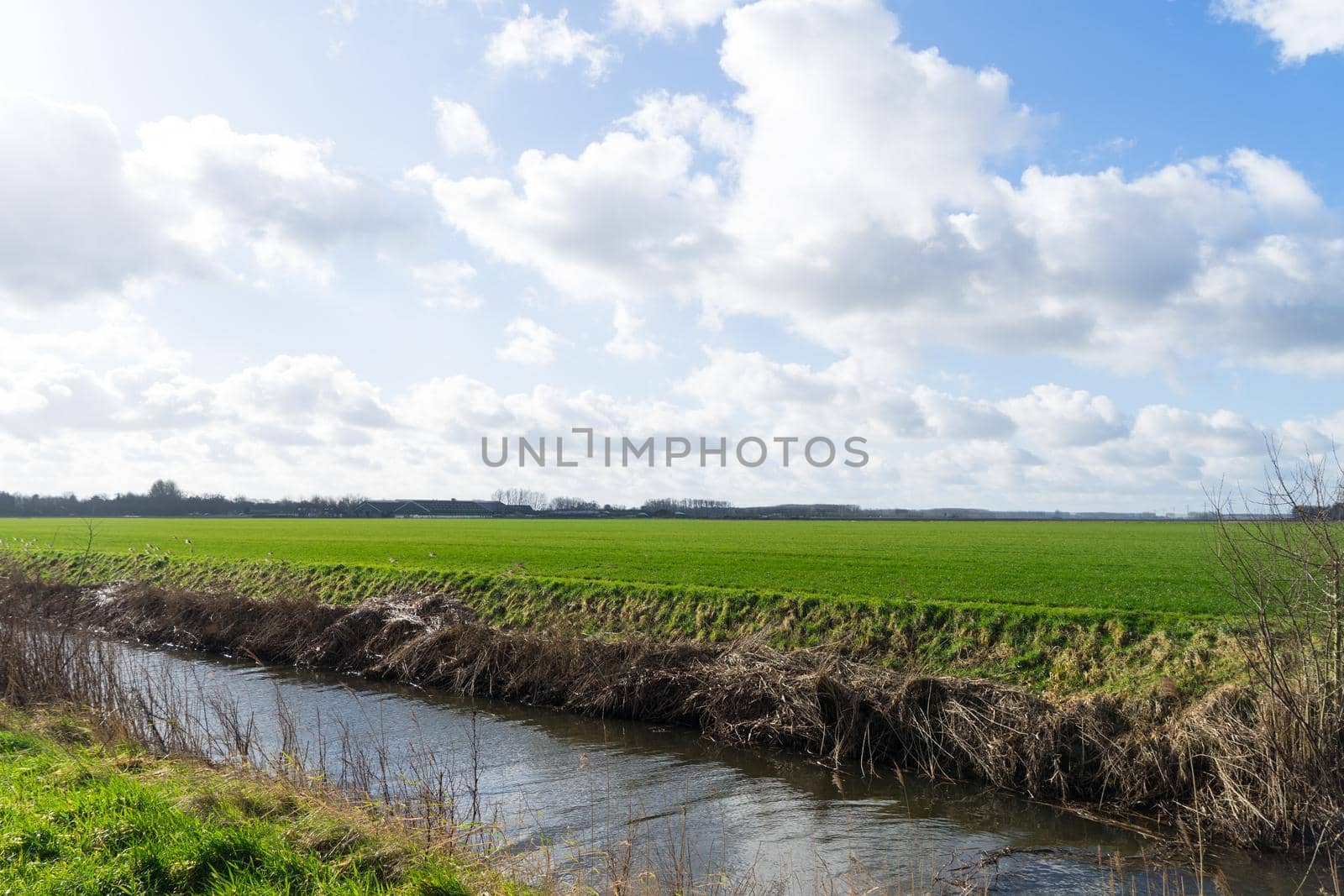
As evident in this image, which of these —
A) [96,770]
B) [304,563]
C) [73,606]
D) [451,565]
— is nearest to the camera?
[96,770]

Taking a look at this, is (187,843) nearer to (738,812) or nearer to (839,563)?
(738,812)

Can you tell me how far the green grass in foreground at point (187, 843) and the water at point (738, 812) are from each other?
2.19m

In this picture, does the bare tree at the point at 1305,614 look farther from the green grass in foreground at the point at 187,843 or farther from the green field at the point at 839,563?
the green grass in foreground at the point at 187,843

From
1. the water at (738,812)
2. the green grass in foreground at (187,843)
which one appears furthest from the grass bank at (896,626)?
the green grass in foreground at (187,843)

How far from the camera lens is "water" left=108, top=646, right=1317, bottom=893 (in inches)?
458

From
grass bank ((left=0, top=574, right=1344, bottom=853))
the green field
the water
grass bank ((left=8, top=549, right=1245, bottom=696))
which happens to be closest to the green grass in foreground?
the water

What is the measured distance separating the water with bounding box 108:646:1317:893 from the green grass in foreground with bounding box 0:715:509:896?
7.19ft

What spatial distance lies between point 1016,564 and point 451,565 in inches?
965

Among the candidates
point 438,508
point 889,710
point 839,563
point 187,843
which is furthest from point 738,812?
point 438,508

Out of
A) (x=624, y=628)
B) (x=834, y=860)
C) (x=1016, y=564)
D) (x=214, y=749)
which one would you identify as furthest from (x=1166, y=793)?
(x=1016, y=564)

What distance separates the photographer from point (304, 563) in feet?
127

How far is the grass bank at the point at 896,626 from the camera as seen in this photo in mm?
19047

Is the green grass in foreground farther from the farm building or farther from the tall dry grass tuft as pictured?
the farm building

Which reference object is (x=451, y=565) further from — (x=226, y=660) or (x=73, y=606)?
(x=73, y=606)
